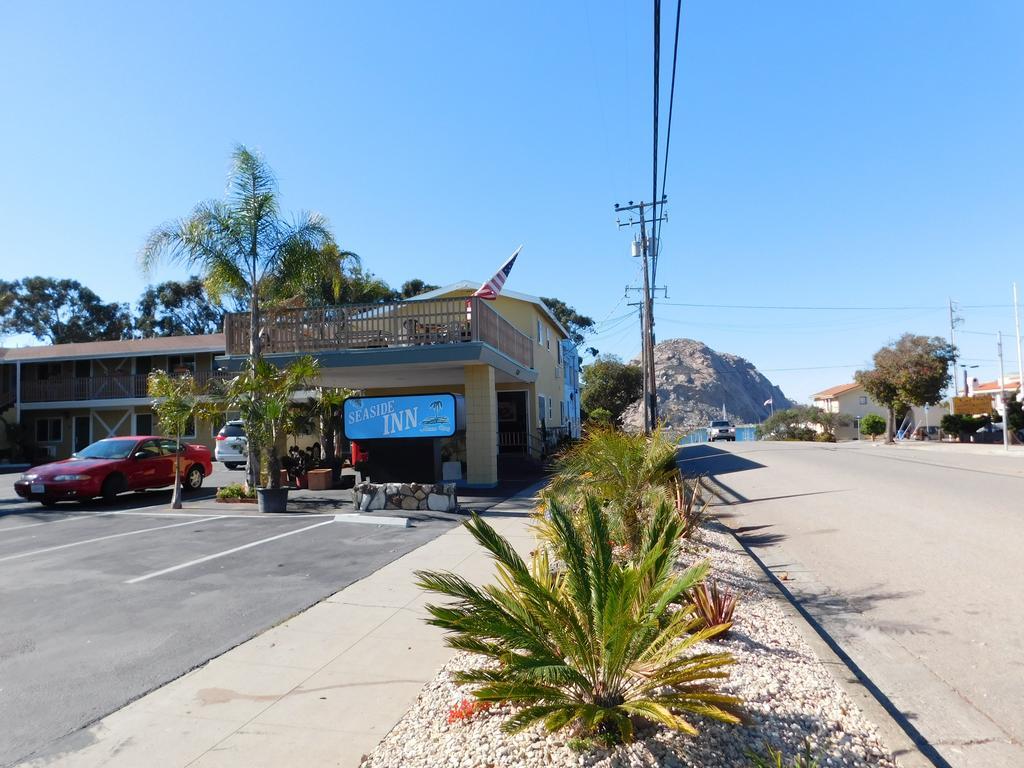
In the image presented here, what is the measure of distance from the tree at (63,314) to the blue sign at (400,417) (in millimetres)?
51194

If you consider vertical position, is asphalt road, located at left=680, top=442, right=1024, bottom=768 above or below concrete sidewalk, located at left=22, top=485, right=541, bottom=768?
below

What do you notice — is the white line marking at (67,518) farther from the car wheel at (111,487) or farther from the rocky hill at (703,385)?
the rocky hill at (703,385)

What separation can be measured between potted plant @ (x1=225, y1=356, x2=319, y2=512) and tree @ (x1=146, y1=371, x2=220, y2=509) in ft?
2.16

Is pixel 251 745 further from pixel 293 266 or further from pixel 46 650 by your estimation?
pixel 293 266

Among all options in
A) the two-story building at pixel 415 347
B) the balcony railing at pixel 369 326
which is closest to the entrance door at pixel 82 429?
the two-story building at pixel 415 347

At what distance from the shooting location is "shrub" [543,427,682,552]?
722 centimetres

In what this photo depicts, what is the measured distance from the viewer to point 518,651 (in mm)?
3783

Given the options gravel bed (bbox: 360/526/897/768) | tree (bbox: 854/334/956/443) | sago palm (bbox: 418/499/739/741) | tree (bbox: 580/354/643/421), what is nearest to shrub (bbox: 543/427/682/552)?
gravel bed (bbox: 360/526/897/768)

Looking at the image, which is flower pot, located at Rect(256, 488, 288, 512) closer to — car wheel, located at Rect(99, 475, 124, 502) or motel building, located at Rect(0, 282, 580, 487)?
motel building, located at Rect(0, 282, 580, 487)

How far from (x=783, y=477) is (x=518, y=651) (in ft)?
58.4

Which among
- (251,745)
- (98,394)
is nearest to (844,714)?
(251,745)

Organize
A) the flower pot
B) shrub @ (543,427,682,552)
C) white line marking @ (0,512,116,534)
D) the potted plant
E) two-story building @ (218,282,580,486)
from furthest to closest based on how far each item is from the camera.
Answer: two-story building @ (218,282,580,486)
the potted plant
the flower pot
white line marking @ (0,512,116,534)
shrub @ (543,427,682,552)

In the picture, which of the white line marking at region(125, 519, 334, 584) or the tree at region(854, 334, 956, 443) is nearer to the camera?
the white line marking at region(125, 519, 334, 584)

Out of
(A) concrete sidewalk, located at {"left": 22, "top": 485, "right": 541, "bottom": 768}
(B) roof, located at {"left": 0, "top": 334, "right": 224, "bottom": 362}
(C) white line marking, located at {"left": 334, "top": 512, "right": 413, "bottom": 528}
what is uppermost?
(B) roof, located at {"left": 0, "top": 334, "right": 224, "bottom": 362}
